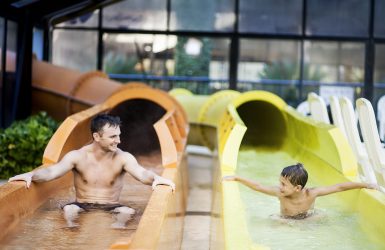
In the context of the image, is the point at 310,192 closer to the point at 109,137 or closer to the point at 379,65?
the point at 109,137

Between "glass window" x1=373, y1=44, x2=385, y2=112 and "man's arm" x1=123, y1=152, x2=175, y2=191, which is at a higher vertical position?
"glass window" x1=373, y1=44, x2=385, y2=112

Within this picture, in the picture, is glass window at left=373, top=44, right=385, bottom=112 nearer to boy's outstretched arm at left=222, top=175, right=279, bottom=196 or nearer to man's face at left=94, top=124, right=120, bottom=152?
boy's outstretched arm at left=222, top=175, right=279, bottom=196

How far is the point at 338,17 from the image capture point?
39.6 ft

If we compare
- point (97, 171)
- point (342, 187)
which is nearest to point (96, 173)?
point (97, 171)

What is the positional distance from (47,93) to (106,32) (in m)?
3.13

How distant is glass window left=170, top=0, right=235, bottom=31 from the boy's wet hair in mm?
8508

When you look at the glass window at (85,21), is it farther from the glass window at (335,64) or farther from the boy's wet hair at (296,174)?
the boy's wet hair at (296,174)

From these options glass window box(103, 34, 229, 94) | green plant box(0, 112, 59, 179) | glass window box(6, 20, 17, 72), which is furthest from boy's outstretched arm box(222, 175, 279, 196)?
glass window box(103, 34, 229, 94)

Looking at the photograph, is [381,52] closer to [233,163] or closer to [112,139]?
[233,163]

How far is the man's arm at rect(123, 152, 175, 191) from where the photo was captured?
3723 millimetres

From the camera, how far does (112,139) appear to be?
385 centimetres

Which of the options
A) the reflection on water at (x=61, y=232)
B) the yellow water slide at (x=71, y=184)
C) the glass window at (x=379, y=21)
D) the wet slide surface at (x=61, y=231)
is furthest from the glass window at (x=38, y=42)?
the reflection on water at (x=61, y=232)

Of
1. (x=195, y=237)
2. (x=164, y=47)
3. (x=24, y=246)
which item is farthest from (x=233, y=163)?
(x=164, y=47)

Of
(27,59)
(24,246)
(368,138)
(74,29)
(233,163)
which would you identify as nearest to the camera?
(24,246)
